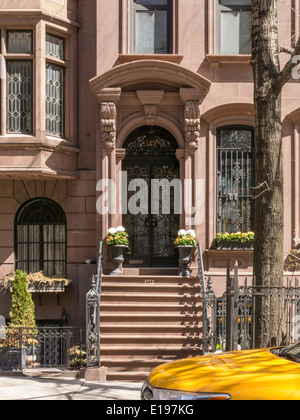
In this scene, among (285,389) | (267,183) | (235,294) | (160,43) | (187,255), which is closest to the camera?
(285,389)

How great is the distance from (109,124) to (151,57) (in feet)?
6.14

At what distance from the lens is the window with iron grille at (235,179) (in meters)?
15.0

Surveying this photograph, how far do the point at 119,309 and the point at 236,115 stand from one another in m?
5.26

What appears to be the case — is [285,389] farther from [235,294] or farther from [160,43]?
[160,43]

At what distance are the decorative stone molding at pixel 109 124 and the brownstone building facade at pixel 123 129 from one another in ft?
0.09

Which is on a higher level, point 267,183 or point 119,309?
point 267,183

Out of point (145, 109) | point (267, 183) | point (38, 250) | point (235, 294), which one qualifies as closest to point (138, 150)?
point (145, 109)

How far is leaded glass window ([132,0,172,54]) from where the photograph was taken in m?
15.3

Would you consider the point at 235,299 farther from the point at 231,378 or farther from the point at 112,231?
the point at 112,231

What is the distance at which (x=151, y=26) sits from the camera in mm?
15336

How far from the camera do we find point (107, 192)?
48.0 feet

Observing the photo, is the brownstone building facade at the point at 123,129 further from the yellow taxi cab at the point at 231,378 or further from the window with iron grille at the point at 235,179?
the yellow taxi cab at the point at 231,378

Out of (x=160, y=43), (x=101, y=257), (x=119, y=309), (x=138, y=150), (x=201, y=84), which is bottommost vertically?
(x=119, y=309)
